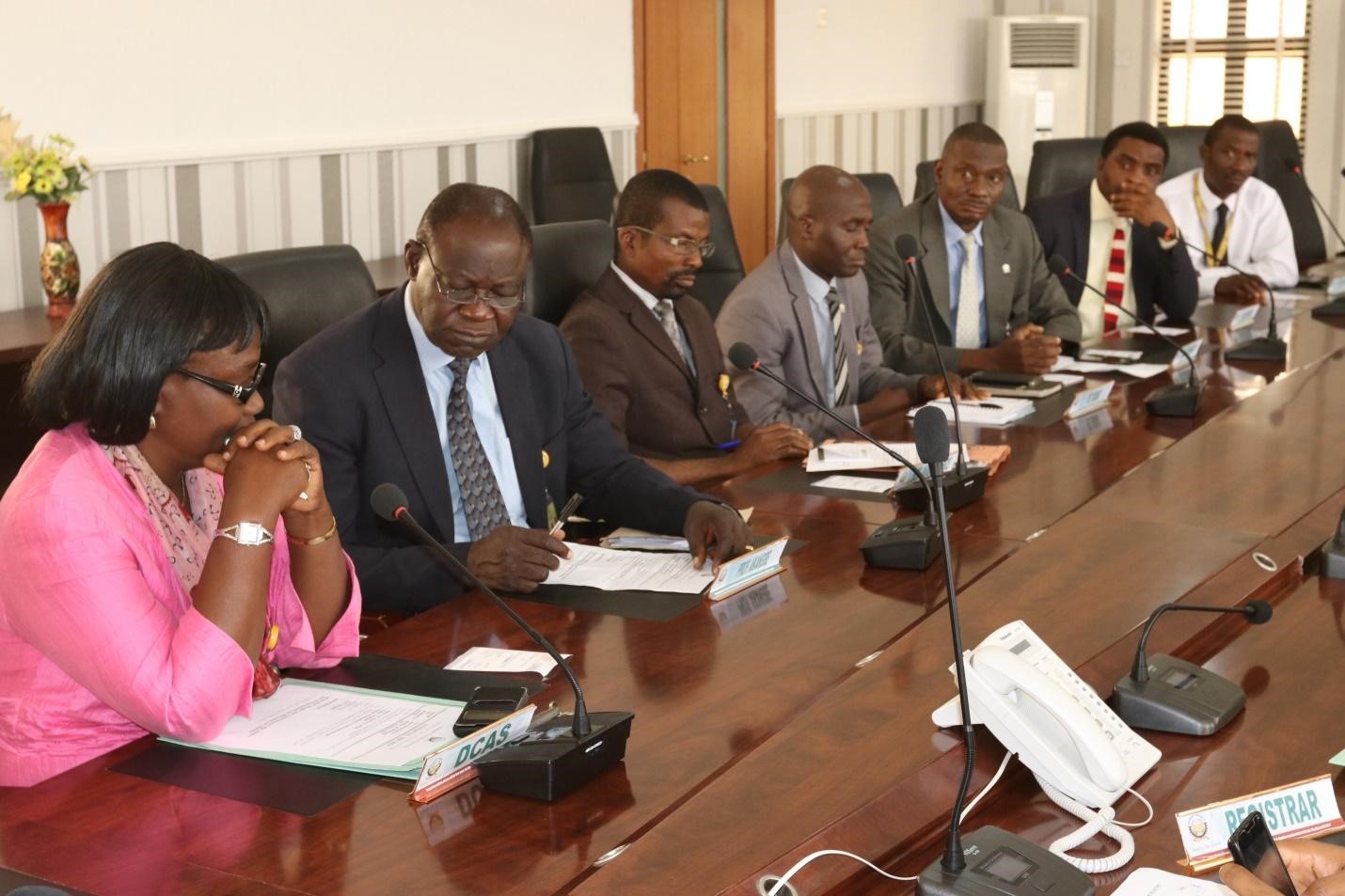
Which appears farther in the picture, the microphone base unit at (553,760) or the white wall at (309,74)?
the white wall at (309,74)

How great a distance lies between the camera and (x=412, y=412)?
237cm

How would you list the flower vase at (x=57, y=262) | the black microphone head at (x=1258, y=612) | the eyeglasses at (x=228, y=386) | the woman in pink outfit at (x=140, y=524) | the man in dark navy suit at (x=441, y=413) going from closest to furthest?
the woman in pink outfit at (x=140, y=524)
the eyeglasses at (x=228, y=386)
the black microphone head at (x=1258, y=612)
the man in dark navy suit at (x=441, y=413)
the flower vase at (x=57, y=262)

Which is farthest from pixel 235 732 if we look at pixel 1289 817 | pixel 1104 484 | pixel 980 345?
pixel 980 345

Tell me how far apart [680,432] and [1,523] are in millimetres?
1750

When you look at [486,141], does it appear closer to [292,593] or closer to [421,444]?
[421,444]

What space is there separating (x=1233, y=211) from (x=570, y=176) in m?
2.31

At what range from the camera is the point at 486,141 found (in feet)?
18.1

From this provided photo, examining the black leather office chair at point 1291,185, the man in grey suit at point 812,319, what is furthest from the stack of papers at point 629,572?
the black leather office chair at point 1291,185

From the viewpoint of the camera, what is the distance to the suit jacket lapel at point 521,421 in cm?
249

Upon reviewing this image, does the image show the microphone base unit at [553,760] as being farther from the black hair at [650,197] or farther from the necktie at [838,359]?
the necktie at [838,359]

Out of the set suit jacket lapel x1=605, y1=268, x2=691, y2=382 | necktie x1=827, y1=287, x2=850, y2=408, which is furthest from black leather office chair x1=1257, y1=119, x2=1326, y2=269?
suit jacket lapel x1=605, y1=268, x2=691, y2=382

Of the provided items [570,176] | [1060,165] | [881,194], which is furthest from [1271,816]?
[1060,165]

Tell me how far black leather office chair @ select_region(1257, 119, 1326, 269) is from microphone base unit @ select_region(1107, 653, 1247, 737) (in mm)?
4616

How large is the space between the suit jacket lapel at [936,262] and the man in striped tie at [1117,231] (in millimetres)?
643
